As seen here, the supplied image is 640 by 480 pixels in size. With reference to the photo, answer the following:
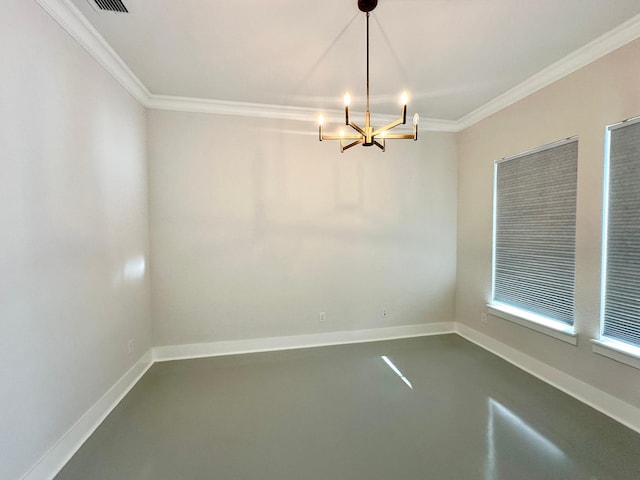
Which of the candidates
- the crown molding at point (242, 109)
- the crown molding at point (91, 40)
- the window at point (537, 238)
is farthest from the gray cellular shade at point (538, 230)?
the crown molding at point (91, 40)

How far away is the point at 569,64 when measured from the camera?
2.32 m

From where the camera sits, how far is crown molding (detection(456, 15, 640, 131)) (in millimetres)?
1952

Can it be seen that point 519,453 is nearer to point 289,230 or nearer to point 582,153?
point 582,153

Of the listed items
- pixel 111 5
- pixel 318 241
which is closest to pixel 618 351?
pixel 318 241

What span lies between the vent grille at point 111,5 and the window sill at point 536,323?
13.7 ft

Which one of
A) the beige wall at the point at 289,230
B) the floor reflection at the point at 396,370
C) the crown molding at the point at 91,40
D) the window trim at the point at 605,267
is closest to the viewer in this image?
the crown molding at the point at 91,40

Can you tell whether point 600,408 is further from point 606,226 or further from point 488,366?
point 606,226

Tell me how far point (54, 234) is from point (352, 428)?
7.71ft

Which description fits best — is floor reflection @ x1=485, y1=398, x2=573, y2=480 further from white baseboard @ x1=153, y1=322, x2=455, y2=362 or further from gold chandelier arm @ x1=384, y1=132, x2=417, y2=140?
gold chandelier arm @ x1=384, y1=132, x2=417, y2=140

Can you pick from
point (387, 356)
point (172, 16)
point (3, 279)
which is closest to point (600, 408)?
point (387, 356)

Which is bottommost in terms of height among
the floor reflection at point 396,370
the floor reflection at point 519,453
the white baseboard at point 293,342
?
the floor reflection at point 396,370

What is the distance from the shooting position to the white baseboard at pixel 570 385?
6.51 feet

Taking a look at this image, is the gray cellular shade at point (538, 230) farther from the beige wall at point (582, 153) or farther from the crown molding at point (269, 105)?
the crown molding at point (269, 105)

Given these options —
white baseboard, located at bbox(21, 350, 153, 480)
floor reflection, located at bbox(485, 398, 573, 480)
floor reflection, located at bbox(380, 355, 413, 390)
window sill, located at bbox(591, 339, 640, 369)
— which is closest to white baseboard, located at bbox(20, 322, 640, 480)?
white baseboard, located at bbox(21, 350, 153, 480)
